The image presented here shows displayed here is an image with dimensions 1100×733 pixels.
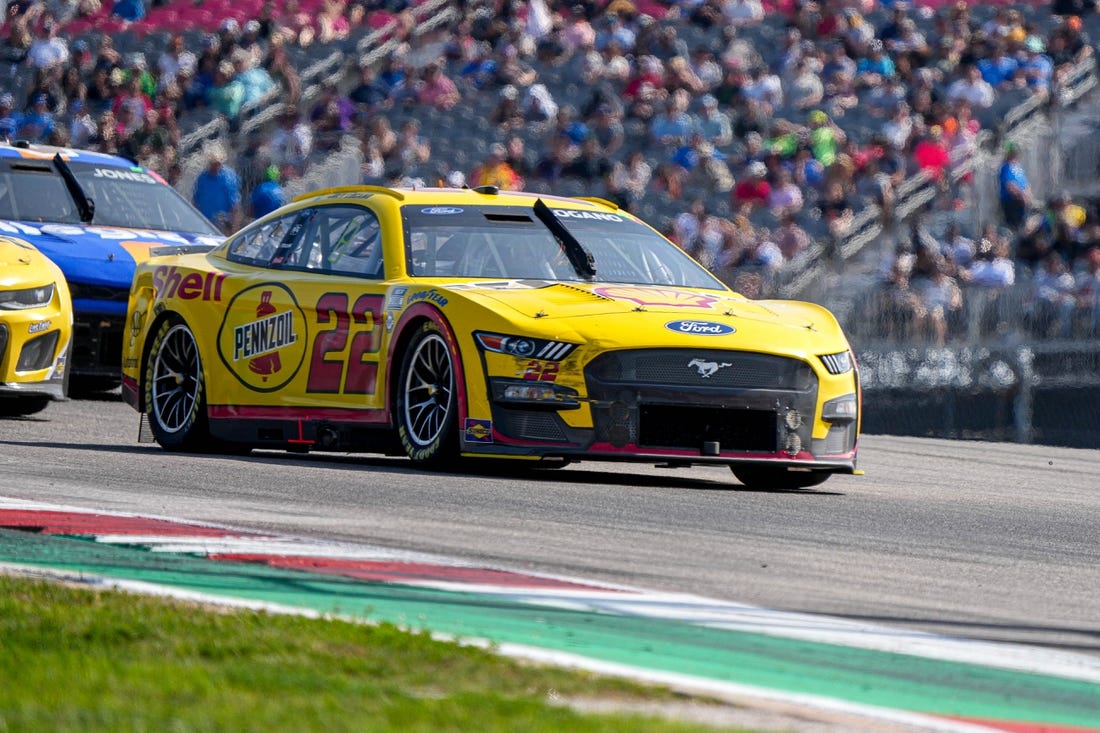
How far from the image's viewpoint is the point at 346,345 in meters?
10.3

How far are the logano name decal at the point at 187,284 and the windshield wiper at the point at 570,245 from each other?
68.5 inches

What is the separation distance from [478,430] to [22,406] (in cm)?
525

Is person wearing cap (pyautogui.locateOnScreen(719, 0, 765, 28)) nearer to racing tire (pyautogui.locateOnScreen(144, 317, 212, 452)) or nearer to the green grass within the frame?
racing tire (pyautogui.locateOnScreen(144, 317, 212, 452))

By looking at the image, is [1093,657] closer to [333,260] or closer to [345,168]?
[333,260]

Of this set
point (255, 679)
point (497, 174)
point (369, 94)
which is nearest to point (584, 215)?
point (255, 679)

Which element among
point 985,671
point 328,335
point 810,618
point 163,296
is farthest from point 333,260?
point 985,671

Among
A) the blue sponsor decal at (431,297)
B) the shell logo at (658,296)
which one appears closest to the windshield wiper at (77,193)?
the blue sponsor decal at (431,297)

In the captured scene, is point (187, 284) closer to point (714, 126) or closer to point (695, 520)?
point (695, 520)

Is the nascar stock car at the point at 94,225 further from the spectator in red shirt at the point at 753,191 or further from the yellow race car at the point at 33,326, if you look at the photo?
the spectator in red shirt at the point at 753,191

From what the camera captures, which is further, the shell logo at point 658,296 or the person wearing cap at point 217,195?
the person wearing cap at point 217,195

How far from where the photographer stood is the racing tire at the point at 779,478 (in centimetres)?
1034

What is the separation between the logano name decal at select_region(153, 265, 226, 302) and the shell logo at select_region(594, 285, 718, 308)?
7.34ft

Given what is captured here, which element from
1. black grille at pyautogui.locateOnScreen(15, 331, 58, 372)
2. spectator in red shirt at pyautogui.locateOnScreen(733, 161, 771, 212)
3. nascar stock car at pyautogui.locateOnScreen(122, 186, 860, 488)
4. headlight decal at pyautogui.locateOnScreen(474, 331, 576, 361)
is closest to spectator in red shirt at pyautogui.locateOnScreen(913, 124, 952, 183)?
spectator in red shirt at pyautogui.locateOnScreen(733, 161, 771, 212)

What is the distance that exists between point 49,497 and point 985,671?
4.49m
